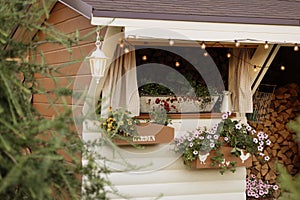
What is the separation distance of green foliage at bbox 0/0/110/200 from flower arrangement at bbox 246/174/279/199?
4754mm

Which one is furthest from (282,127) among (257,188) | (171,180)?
(171,180)

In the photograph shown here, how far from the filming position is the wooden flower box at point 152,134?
5.32m

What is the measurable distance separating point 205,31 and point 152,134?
1.18m

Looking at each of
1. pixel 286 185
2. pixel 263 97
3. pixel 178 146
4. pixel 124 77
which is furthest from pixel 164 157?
pixel 286 185

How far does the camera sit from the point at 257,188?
6.84 m

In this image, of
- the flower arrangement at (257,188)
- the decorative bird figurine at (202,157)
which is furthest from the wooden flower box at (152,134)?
the flower arrangement at (257,188)

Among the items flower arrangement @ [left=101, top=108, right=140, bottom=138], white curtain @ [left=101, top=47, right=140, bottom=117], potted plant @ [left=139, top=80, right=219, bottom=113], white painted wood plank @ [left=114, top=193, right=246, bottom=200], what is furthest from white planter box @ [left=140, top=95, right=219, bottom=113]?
white painted wood plank @ [left=114, top=193, right=246, bottom=200]

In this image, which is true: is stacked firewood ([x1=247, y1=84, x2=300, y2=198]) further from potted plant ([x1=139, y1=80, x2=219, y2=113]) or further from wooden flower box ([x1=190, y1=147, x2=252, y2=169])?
wooden flower box ([x1=190, y1=147, x2=252, y2=169])

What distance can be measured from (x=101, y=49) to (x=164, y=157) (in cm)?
134

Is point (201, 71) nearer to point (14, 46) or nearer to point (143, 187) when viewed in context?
point (143, 187)

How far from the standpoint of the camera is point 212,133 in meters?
5.61

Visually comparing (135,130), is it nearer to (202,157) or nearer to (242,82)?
(202,157)

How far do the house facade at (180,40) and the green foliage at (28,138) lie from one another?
8.53ft

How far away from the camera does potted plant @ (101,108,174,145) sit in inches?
201
